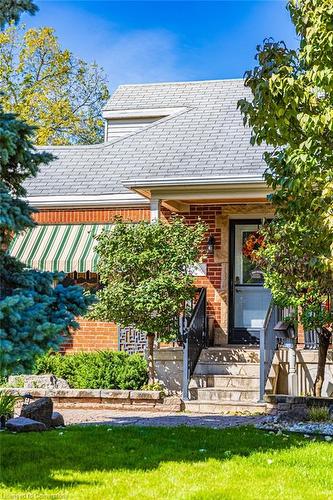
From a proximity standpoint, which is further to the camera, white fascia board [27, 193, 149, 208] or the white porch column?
white fascia board [27, 193, 149, 208]

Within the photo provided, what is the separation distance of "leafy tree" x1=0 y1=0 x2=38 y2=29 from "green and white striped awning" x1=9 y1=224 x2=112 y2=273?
714 centimetres

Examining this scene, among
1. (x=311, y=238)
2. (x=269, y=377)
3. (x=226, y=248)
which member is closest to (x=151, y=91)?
(x=226, y=248)

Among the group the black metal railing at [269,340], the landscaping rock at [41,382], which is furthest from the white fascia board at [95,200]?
the landscaping rock at [41,382]

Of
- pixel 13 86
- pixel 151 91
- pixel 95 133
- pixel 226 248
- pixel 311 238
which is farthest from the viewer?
pixel 95 133

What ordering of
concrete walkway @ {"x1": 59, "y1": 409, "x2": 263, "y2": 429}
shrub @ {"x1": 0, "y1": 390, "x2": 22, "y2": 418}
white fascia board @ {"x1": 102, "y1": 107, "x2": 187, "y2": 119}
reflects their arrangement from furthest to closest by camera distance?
white fascia board @ {"x1": 102, "y1": 107, "x2": 187, "y2": 119}
concrete walkway @ {"x1": 59, "y1": 409, "x2": 263, "y2": 429}
shrub @ {"x1": 0, "y1": 390, "x2": 22, "y2": 418}

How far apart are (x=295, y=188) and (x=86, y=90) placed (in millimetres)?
26038

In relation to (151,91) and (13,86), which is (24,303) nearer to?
(151,91)

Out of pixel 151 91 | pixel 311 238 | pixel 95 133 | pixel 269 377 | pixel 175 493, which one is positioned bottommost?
pixel 175 493

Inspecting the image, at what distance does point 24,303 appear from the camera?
5.98 m

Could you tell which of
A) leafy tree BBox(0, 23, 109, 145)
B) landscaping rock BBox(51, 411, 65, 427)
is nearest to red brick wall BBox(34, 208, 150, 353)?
landscaping rock BBox(51, 411, 65, 427)

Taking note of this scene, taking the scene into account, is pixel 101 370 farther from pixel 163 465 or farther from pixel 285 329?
pixel 163 465

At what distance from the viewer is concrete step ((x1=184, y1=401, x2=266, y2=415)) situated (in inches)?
438

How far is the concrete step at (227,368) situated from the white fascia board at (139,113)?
805cm

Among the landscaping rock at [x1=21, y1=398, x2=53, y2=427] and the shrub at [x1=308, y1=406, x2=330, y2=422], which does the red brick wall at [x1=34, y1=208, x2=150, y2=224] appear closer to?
the shrub at [x1=308, y1=406, x2=330, y2=422]
